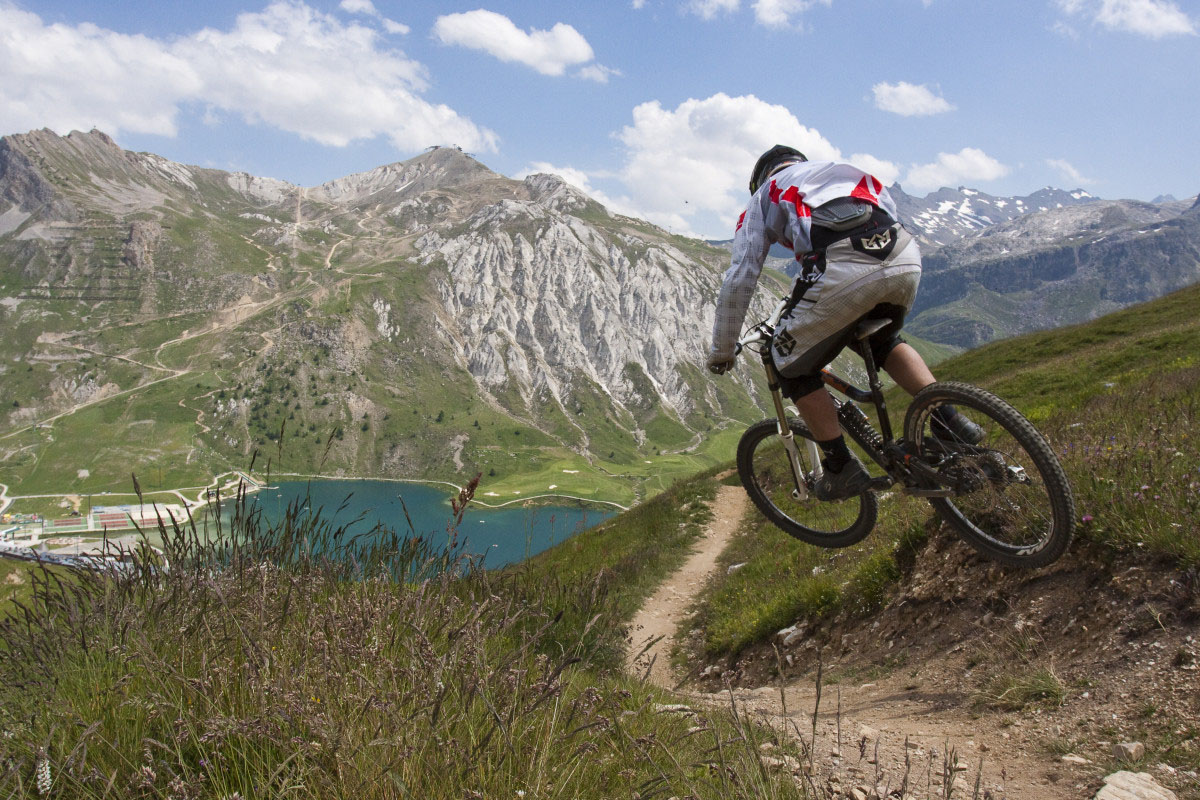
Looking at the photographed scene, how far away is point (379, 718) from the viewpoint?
2.67 meters

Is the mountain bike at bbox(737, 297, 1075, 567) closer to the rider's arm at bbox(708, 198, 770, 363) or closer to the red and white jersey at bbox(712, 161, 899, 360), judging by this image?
the rider's arm at bbox(708, 198, 770, 363)

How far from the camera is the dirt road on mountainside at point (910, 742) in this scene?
3.12 m

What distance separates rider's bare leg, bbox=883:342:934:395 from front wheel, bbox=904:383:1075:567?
155 millimetres

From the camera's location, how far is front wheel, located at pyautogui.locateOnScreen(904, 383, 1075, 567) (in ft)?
16.2

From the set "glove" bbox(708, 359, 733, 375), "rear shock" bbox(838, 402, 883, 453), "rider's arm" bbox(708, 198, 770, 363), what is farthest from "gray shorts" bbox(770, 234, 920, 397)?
"glove" bbox(708, 359, 733, 375)

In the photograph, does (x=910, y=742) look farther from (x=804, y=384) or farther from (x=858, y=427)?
(x=804, y=384)

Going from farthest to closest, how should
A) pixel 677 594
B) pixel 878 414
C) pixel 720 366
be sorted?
pixel 677 594 → pixel 720 366 → pixel 878 414

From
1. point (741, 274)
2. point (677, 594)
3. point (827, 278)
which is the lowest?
point (677, 594)

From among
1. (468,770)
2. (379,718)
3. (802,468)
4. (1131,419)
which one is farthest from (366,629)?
(1131,419)

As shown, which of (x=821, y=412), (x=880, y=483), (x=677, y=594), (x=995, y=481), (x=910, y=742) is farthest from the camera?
(x=677, y=594)

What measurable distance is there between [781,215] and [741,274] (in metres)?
0.59

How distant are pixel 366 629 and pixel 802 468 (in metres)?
5.07

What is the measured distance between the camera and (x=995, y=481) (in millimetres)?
5336

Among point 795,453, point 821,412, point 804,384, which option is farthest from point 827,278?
point 795,453
